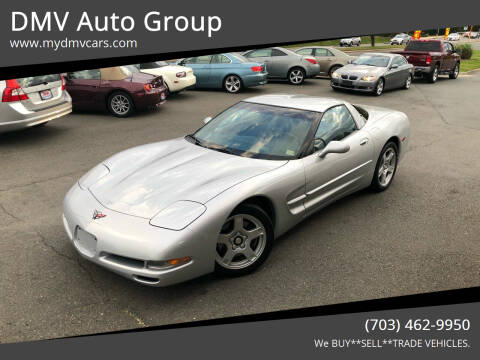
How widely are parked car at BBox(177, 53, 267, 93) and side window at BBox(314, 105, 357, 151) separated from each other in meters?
9.04

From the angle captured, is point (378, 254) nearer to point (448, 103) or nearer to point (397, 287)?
point (397, 287)

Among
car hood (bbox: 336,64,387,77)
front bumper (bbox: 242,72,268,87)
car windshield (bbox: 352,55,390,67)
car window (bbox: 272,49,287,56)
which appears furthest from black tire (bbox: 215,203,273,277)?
car window (bbox: 272,49,287,56)

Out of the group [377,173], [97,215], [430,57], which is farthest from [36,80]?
[430,57]

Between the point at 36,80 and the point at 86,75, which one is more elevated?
the point at 36,80

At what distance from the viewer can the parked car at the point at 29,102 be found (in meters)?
7.43

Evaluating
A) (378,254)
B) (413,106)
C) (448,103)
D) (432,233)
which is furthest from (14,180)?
A: (448,103)

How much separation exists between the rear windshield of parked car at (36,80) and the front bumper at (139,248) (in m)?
5.35

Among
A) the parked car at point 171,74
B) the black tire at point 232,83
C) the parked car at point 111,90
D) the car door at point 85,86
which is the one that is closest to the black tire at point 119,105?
the parked car at point 111,90

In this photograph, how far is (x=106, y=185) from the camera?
3852mm

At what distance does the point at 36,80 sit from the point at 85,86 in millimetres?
2451

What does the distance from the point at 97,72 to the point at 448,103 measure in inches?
406

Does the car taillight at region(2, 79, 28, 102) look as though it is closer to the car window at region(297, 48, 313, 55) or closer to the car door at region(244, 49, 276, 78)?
the car door at region(244, 49, 276, 78)

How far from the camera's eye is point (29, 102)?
7.68m

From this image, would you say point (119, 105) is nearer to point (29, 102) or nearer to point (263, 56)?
point (29, 102)
